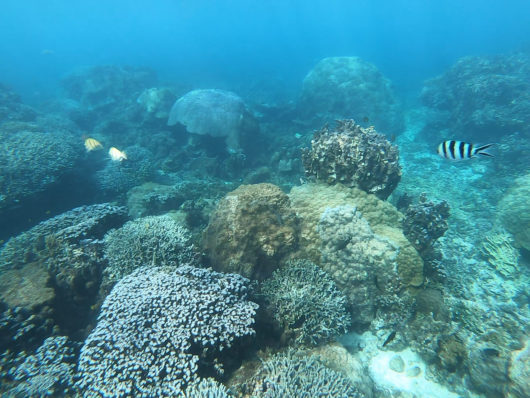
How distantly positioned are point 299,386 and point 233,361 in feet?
3.12

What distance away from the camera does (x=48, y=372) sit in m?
3.41

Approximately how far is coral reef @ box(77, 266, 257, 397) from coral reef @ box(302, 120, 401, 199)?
3.34 metres

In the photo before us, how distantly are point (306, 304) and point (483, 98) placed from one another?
18.8 m

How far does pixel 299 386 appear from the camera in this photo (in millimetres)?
3215

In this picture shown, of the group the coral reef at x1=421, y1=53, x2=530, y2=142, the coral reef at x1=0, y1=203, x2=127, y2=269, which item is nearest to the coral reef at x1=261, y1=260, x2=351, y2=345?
the coral reef at x1=0, y1=203, x2=127, y2=269

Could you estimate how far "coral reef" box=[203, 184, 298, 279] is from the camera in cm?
460

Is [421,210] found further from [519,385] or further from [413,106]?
[413,106]

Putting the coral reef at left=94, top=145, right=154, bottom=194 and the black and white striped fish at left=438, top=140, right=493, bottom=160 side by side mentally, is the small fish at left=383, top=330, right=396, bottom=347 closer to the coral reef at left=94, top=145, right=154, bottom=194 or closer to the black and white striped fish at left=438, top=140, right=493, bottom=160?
the black and white striped fish at left=438, top=140, right=493, bottom=160

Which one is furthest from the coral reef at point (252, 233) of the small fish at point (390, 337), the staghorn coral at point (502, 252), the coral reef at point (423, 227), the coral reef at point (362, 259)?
the staghorn coral at point (502, 252)

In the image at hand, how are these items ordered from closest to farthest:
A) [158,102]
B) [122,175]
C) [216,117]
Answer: [122,175]
[216,117]
[158,102]

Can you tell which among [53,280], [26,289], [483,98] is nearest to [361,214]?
[53,280]

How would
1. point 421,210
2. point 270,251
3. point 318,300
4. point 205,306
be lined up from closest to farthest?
point 205,306, point 318,300, point 270,251, point 421,210

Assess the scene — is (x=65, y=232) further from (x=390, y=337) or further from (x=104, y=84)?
(x=104, y=84)

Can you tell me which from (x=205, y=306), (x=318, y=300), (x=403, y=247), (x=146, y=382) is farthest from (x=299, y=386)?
(x=403, y=247)
